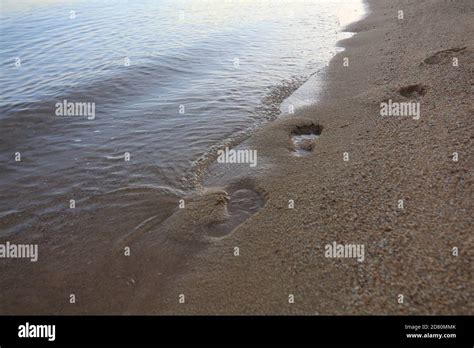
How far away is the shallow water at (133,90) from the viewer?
7.21 meters

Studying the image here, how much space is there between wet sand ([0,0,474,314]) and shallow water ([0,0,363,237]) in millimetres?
972

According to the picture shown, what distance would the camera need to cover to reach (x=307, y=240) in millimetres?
5031

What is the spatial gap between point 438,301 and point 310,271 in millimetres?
1486

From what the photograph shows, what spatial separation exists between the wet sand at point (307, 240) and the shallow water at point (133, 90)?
972 millimetres

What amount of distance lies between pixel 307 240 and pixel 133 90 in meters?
9.17

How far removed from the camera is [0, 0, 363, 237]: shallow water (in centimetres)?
721

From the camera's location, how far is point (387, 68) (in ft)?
36.3

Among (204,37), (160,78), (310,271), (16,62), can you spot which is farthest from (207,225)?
(204,37)
